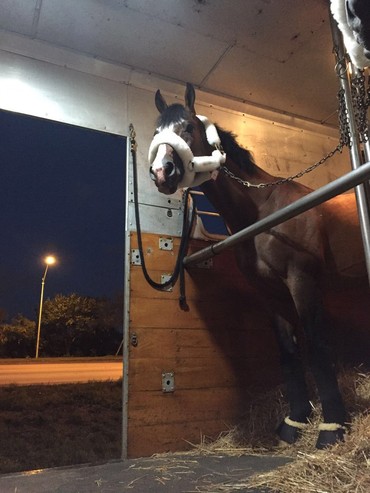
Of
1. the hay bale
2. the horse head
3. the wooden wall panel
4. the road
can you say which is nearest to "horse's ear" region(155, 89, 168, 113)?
the horse head

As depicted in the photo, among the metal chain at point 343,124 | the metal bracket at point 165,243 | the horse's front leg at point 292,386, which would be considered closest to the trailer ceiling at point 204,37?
the metal chain at point 343,124

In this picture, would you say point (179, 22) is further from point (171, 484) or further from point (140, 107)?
point (171, 484)

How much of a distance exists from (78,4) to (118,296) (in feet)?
79.8

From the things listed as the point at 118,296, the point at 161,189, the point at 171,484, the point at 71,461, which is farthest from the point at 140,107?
the point at 118,296

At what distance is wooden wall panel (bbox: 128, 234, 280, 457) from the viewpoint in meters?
2.43

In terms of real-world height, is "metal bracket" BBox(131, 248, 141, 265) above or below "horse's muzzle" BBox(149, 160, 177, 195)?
below

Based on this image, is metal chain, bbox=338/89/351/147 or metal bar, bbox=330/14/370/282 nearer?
metal bar, bbox=330/14/370/282

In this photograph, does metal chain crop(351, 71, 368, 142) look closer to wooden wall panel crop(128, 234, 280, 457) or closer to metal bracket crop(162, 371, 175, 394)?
wooden wall panel crop(128, 234, 280, 457)

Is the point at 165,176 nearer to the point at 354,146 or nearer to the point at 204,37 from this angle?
the point at 354,146

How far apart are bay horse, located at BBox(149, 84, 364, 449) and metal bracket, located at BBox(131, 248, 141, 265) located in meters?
0.60

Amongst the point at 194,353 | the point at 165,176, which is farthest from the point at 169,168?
the point at 194,353

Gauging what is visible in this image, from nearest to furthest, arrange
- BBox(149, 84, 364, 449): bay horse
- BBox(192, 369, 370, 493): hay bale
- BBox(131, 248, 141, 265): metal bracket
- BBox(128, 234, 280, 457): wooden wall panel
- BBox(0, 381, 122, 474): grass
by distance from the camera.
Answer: BBox(192, 369, 370, 493): hay bale, BBox(149, 84, 364, 449): bay horse, BBox(128, 234, 280, 457): wooden wall panel, BBox(131, 248, 141, 265): metal bracket, BBox(0, 381, 122, 474): grass

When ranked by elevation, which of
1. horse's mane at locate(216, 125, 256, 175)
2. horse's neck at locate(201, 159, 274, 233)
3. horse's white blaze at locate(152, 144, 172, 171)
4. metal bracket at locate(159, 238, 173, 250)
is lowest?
metal bracket at locate(159, 238, 173, 250)

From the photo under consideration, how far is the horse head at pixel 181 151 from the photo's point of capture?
2253 mm
